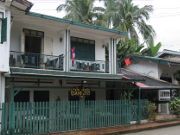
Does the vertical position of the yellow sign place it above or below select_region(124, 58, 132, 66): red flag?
below

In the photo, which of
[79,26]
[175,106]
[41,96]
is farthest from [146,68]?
[41,96]

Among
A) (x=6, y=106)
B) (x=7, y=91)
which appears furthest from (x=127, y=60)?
(x=6, y=106)

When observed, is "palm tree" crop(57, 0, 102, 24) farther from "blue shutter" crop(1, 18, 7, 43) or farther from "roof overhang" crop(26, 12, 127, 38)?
"blue shutter" crop(1, 18, 7, 43)

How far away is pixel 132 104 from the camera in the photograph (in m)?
20.1

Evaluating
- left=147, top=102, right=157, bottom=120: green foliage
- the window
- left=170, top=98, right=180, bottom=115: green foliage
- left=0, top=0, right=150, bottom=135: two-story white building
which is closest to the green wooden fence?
left=0, top=0, right=150, bottom=135: two-story white building

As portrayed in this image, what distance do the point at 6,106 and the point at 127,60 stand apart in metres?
13.8

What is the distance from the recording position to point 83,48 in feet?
72.0

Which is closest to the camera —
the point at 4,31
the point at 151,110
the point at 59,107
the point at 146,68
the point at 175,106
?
the point at 4,31

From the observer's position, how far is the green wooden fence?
48.0ft

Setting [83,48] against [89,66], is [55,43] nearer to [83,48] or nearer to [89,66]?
[83,48]

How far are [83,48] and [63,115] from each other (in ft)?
21.3

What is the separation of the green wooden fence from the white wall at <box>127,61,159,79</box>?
18.8ft

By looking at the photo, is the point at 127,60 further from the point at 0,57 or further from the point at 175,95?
the point at 0,57

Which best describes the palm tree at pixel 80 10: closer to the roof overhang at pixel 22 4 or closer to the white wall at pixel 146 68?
the white wall at pixel 146 68
